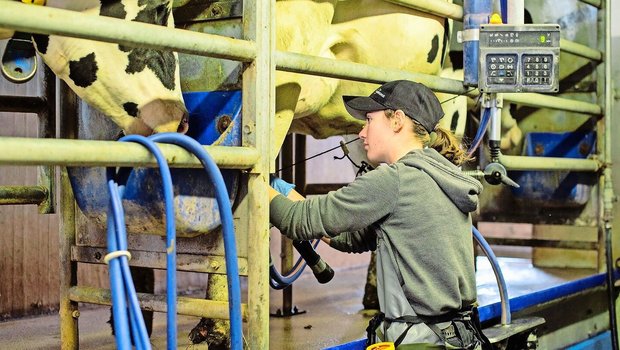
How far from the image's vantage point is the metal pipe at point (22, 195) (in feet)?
9.30

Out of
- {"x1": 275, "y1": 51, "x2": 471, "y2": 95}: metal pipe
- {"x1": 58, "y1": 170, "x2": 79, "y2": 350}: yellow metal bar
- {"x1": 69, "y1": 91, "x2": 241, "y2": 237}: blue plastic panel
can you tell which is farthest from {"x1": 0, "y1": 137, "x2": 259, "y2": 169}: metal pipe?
{"x1": 58, "y1": 170, "x2": 79, "y2": 350}: yellow metal bar

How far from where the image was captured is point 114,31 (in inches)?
73.9

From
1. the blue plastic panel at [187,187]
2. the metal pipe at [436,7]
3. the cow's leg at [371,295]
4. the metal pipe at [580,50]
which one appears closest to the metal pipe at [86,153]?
the blue plastic panel at [187,187]

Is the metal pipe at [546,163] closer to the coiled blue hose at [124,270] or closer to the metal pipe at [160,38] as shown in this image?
the metal pipe at [160,38]

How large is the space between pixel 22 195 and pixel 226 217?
1129 millimetres

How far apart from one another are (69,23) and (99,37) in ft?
0.30

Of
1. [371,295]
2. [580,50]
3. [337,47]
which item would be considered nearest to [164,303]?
[337,47]

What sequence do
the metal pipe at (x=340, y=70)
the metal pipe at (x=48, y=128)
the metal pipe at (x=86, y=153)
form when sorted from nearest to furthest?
the metal pipe at (x=86, y=153), the metal pipe at (x=340, y=70), the metal pipe at (x=48, y=128)

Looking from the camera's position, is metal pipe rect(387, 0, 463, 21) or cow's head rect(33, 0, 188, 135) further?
metal pipe rect(387, 0, 463, 21)

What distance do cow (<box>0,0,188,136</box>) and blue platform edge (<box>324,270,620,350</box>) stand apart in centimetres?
100

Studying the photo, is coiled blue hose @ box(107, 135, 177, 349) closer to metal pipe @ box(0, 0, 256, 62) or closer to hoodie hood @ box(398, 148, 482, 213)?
metal pipe @ box(0, 0, 256, 62)

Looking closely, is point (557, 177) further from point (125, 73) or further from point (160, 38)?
point (160, 38)

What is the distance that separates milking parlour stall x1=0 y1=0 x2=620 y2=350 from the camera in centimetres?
Result: 204

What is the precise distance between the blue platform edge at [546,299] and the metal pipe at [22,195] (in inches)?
43.1
